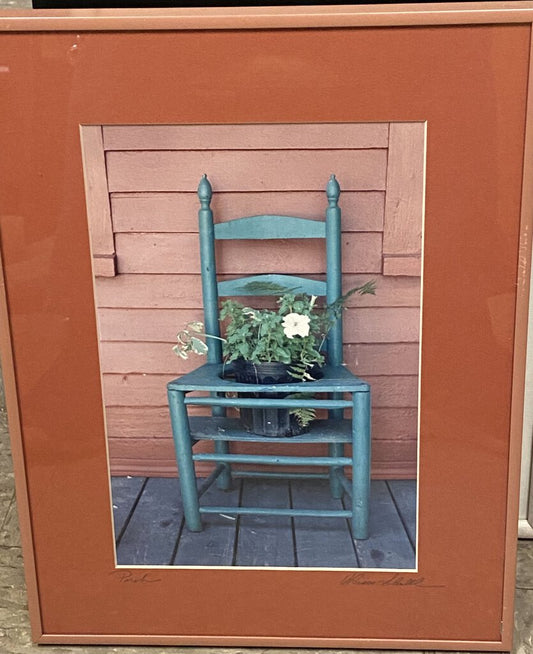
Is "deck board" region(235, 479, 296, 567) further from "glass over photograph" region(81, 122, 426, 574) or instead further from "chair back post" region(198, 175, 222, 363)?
"chair back post" region(198, 175, 222, 363)

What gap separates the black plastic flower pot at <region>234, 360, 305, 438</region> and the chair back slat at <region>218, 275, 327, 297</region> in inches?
3.3

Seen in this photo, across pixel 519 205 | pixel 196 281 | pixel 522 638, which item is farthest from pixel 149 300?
pixel 522 638

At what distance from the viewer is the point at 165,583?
0.77m

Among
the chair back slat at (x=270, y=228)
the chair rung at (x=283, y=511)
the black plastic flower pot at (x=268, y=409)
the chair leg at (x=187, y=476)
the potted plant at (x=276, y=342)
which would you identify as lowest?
the chair rung at (x=283, y=511)

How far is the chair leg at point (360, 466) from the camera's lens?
29.0 inches

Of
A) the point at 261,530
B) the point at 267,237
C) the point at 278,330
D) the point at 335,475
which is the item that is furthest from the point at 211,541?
the point at 267,237

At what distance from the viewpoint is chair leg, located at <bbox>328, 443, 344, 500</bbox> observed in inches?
29.4
